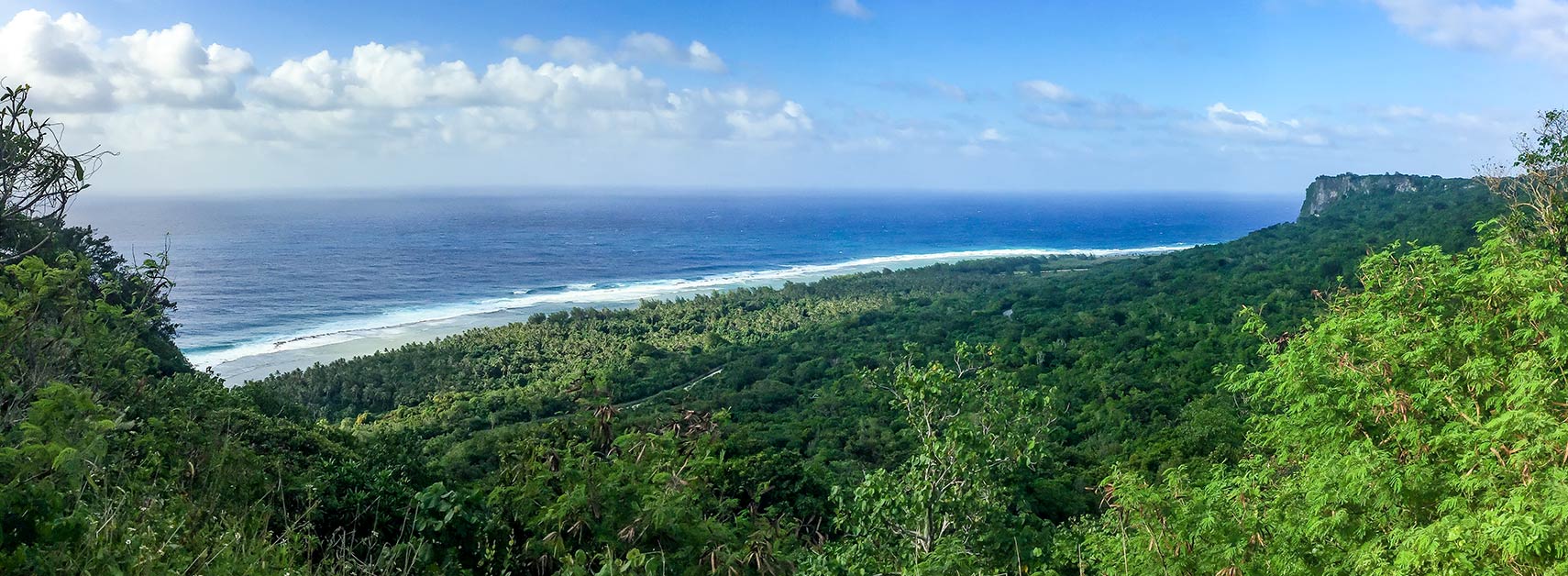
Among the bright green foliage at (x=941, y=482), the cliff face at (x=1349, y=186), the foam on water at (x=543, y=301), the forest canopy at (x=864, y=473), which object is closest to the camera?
the forest canopy at (x=864, y=473)

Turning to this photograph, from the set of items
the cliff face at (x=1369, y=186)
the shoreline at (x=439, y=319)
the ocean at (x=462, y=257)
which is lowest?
the shoreline at (x=439, y=319)

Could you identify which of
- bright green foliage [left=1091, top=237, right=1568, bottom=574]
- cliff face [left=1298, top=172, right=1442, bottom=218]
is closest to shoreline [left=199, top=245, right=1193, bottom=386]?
bright green foliage [left=1091, top=237, right=1568, bottom=574]

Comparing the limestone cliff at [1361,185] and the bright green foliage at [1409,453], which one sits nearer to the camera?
the bright green foliage at [1409,453]

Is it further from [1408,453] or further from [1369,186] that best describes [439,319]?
[1369,186]

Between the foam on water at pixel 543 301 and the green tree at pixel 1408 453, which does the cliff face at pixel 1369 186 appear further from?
the green tree at pixel 1408 453

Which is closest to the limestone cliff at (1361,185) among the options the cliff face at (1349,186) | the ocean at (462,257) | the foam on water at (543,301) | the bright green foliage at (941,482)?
the cliff face at (1349,186)

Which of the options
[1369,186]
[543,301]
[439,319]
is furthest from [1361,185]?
[439,319]

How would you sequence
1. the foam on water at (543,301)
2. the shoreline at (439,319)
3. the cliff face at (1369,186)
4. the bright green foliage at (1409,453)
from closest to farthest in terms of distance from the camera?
the bright green foliage at (1409,453), the shoreline at (439,319), the foam on water at (543,301), the cliff face at (1369,186)

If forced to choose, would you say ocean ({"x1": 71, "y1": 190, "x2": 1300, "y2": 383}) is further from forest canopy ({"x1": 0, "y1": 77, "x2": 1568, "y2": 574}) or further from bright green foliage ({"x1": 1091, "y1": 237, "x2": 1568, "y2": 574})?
bright green foliage ({"x1": 1091, "y1": 237, "x2": 1568, "y2": 574})
